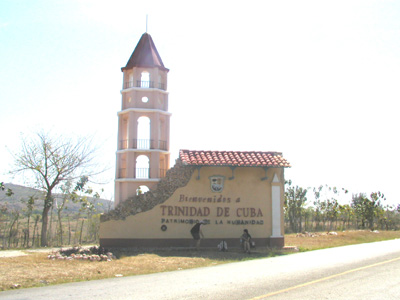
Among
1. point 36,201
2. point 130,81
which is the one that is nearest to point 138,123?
point 130,81

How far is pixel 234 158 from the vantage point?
78.4 ft

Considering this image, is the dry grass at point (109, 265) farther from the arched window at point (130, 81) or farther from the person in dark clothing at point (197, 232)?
the arched window at point (130, 81)

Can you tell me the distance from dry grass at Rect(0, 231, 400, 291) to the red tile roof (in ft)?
14.5

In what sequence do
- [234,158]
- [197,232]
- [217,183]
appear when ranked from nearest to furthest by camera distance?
[197,232] → [217,183] → [234,158]

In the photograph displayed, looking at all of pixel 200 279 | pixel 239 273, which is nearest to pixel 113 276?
pixel 200 279

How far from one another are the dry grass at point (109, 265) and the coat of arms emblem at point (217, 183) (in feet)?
10.5

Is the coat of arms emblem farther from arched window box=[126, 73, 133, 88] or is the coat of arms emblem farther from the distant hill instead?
the distant hill

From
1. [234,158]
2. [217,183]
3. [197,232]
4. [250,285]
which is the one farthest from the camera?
[234,158]

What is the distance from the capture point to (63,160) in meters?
31.0

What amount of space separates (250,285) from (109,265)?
22.4 feet

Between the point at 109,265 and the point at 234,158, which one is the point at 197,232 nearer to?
the point at 234,158

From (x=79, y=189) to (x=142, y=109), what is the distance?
30.1 ft

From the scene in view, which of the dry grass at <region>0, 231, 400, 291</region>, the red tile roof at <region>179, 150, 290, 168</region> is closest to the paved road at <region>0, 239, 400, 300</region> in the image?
the dry grass at <region>0, 231, 400, 291</region>

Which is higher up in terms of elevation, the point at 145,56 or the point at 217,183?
the point at 145,56
